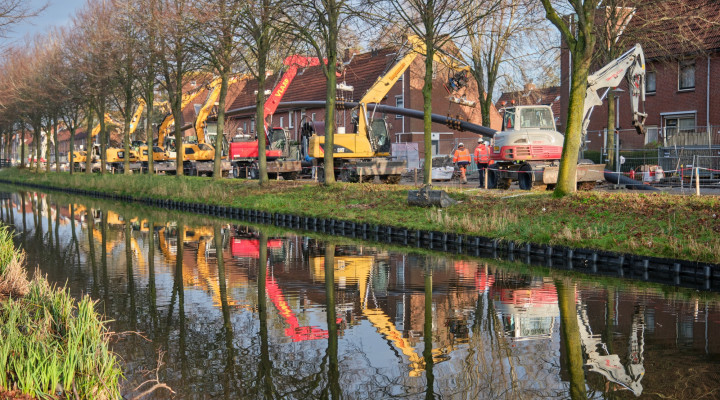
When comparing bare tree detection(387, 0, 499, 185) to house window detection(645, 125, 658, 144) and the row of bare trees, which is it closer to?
the row of bare trees

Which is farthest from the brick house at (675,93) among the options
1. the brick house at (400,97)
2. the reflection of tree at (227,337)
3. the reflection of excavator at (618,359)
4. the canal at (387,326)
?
the reflection of excavator at (618,359)

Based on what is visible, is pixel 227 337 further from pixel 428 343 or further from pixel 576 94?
pixel 576 94

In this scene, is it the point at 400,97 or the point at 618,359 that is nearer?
the point at 618,359

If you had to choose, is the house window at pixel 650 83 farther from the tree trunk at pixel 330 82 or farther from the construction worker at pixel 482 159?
the tree trunk at pixel 330 82

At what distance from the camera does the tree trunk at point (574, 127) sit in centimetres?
2089

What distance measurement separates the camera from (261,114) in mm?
33281

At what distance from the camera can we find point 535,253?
1706 centimetres

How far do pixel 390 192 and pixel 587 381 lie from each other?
59.8ft

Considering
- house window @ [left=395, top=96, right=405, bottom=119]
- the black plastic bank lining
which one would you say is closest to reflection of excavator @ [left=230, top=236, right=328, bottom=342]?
the black plastic bank lining

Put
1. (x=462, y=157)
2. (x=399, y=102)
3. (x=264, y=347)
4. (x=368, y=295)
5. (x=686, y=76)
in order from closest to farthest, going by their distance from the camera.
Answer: (x=264, y=347)
(x=368, y=295)
(x=462, y=157)
(x=686, y=76)
(x=399, y=102)

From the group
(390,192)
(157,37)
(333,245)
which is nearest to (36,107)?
(157,37)

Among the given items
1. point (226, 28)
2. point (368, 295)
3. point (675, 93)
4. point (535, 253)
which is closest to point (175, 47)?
point (226, 28)

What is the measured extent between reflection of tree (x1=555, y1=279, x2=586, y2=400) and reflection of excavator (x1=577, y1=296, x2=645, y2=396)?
0.09 m

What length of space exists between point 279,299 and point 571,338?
15.5 feet
